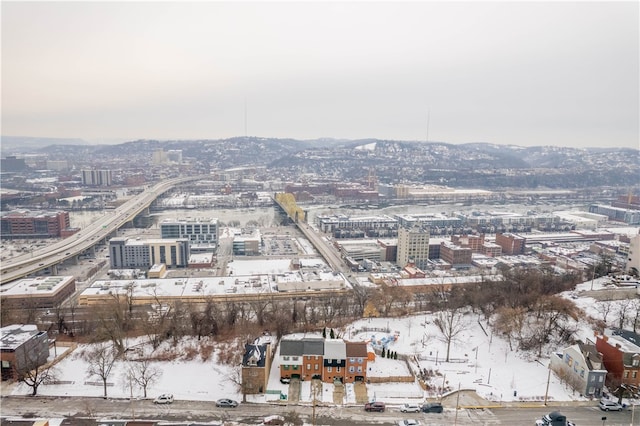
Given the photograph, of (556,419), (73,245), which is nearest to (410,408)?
(556,419)

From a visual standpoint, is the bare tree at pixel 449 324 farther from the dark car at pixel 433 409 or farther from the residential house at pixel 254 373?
the residential house at pixel 254 373

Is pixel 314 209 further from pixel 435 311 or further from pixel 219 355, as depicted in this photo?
pixel 219 355

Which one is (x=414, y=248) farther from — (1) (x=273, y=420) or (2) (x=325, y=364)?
(1) (x=273, y=420)

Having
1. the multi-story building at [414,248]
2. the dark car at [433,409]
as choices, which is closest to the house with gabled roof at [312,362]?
the dark car at [433,409]

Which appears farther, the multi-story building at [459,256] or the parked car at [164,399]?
the multi-story building at [459,256]

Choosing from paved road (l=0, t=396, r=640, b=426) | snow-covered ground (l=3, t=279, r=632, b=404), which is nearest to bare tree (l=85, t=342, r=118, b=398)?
snow-covered ground (l=3, t=279, r=632, b=404)

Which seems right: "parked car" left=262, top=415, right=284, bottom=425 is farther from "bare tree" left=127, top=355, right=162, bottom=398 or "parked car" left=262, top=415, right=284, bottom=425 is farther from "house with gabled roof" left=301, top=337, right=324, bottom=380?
"bare tree" left=127, top=355, right=162, bottom=398
